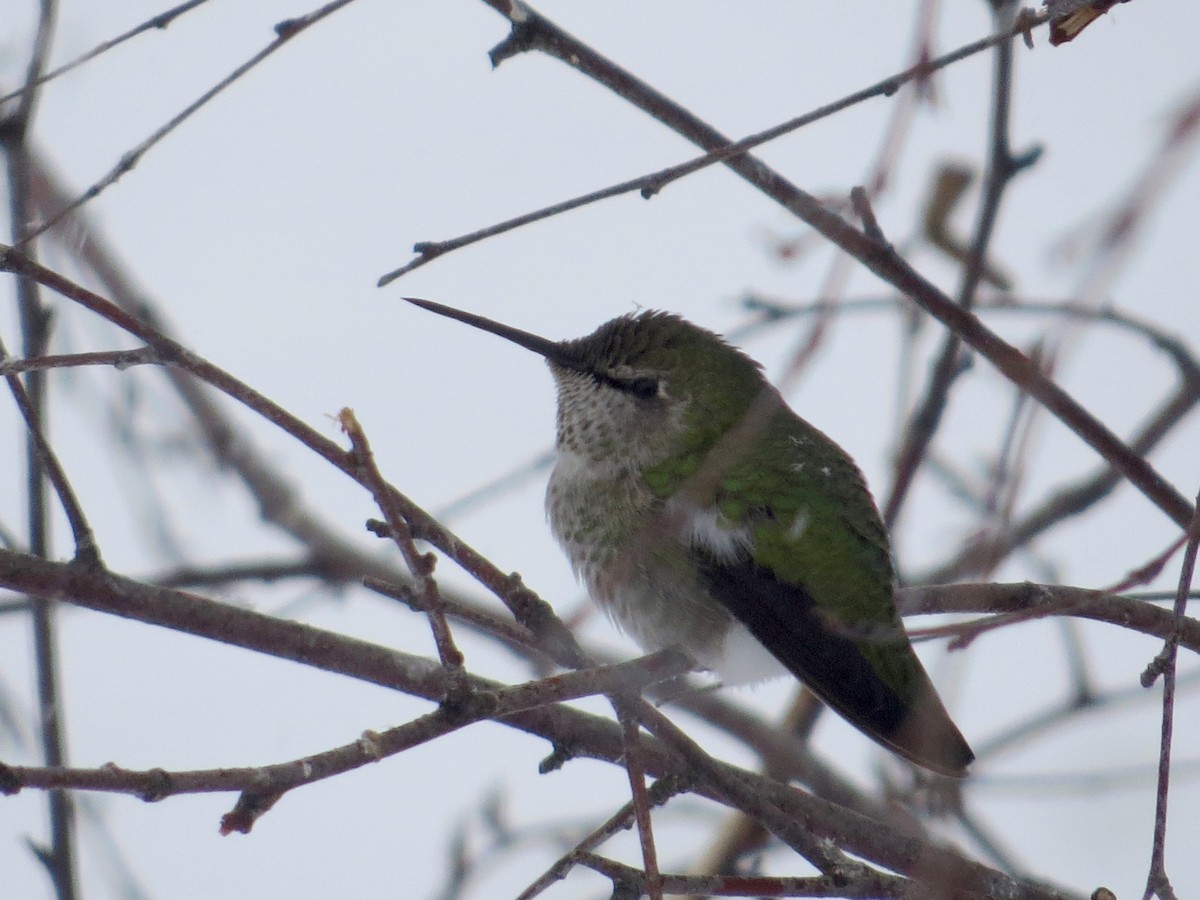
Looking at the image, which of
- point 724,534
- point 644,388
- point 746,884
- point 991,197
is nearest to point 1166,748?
point 746,884

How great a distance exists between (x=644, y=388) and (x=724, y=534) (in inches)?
38.2

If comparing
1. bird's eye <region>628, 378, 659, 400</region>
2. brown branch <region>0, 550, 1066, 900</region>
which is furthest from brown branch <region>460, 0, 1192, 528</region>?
bird's eye <region>628, 378, 659, 400</region>

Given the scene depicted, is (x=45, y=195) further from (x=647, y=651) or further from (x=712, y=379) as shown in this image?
(x=647, y=651)

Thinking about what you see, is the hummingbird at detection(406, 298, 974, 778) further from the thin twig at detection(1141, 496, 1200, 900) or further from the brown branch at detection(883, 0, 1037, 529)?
the thin twig at detection(1141, 496, 1200, 900)

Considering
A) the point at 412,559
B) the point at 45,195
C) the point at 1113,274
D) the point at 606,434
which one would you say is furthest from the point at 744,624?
the point at 45,195

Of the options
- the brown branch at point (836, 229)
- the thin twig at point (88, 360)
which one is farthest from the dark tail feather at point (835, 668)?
the thin twig at point (88, 360)

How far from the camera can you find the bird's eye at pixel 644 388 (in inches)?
222

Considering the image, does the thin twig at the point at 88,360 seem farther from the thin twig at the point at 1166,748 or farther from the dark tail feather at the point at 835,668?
the dark tail feather at the point at 835,668

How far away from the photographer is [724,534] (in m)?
4.88

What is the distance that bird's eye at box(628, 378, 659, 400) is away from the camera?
5633 millimetres

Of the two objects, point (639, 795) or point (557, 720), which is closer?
point (639, 795)

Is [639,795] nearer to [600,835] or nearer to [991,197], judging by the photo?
[600,835]

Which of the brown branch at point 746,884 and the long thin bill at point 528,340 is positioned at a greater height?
→ the long thin bill at point 528,340

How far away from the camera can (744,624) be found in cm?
474
